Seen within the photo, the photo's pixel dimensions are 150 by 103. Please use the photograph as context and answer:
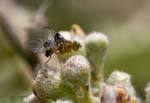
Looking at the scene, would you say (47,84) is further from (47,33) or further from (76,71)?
(47,33)

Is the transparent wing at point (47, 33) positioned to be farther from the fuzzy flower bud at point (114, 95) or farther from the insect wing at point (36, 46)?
the fuzzy flower bud at point (114, 95)

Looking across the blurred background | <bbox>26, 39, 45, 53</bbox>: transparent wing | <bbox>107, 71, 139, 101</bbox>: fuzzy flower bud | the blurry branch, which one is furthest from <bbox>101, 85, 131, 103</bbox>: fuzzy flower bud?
the blurry branch

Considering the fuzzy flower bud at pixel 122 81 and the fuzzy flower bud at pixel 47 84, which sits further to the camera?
the fuzzy flower bud at pixel 122 81

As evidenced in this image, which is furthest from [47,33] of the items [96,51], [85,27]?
[85,27]

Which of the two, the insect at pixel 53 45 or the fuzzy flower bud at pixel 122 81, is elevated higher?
the insect at pixel 53 45

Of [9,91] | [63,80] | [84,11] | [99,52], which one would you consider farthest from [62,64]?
[84,11]

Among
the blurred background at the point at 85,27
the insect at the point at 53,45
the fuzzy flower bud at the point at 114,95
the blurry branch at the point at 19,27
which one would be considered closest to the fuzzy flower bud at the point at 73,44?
the insect at the point at 53,45

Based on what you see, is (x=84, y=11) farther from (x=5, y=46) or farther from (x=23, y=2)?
(x=5, y=46)
